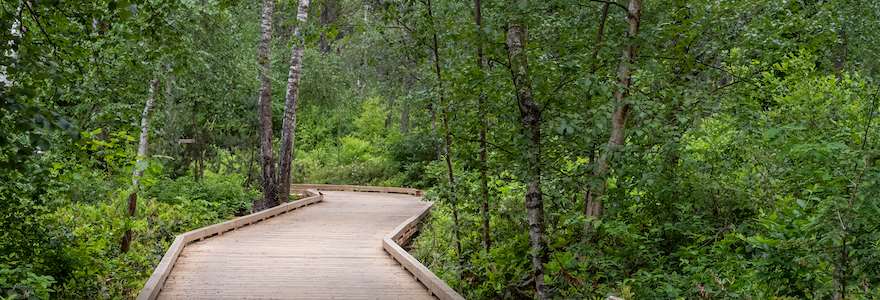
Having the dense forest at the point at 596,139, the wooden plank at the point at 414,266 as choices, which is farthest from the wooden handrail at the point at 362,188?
the dense forest at the point at 596,139

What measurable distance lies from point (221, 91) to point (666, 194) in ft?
41.8

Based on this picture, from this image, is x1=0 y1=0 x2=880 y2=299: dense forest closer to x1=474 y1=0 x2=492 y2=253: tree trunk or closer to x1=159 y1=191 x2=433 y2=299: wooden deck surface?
x1=474 y1=0 x2=492 y2=253: tree trunk

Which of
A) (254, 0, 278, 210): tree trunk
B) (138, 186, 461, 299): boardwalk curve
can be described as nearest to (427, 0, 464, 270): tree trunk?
(138, 186, 461, 299): boardwalk curve

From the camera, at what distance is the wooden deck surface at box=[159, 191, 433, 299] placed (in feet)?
28.7

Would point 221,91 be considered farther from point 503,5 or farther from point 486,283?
point 503,5

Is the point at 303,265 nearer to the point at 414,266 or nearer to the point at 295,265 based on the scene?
the point at 295,265

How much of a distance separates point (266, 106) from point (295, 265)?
7873 millimetres

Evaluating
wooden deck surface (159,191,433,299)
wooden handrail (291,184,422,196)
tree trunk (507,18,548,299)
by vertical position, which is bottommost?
wooden deck surface (159,191,433,299)

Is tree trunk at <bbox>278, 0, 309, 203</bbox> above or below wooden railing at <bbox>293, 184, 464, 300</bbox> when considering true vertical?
above

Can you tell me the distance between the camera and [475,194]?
1016cm

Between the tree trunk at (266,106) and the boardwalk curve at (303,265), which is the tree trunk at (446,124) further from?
the tree trunk at (266,106)

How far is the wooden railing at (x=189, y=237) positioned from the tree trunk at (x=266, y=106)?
20.0 inches

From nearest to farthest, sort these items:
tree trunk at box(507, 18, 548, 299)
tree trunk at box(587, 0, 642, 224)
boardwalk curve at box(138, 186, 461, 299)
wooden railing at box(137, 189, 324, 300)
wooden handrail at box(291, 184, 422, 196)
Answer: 1. tree trunk at box(587, 0, 642, 224)
2. tree trunk at box(507, 18, 548, 299)
3. wooden railing at box(137, 189, 324, 300)
4. boardwalk curve at box(138, 186, 461, 299)
5. wooden handrail at box(291, 184, 422, 196)

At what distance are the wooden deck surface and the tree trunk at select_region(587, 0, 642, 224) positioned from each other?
10.3 ft
